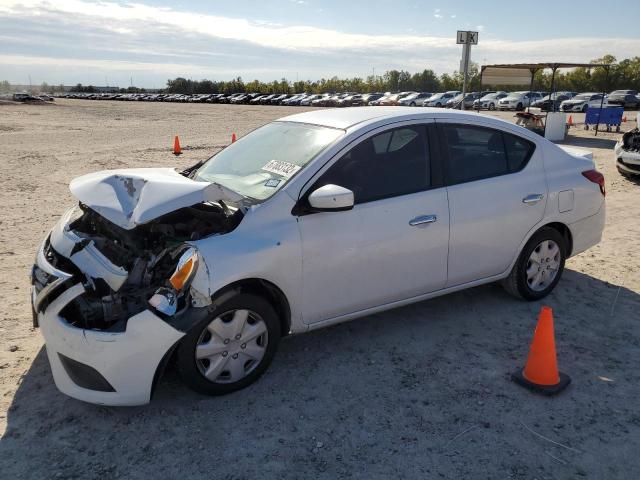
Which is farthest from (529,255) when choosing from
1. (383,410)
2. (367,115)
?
(383,410)

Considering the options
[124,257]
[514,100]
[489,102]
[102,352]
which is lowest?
[102,352]

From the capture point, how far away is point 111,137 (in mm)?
19547

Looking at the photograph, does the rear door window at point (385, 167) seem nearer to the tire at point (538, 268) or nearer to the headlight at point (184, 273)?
the headlight at point (184, 273)

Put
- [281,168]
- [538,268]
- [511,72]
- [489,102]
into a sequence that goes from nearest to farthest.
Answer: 1. [281,168]
2. [538,268]
3. [511,72]
4. [489,102]

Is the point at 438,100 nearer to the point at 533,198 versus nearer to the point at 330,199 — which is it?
the point at 533,198

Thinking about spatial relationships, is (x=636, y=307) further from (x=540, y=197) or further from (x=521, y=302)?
(x=540, y=197)

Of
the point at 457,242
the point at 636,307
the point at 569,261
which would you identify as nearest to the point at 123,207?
the point at 457,242

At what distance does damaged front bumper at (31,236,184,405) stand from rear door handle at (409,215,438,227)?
5.99ft

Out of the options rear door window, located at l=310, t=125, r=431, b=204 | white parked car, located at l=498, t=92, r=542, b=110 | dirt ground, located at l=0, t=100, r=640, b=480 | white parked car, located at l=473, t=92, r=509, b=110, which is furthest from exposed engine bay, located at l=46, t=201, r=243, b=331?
white parked car, located at l=498, t=92, r=542, b=110

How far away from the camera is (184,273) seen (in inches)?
124

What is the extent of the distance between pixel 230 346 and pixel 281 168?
130 centimetres

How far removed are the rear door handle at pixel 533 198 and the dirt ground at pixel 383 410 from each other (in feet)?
3.24

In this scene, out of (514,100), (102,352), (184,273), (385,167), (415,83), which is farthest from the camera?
(415,83)

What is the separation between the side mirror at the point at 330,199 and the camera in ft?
11.2
